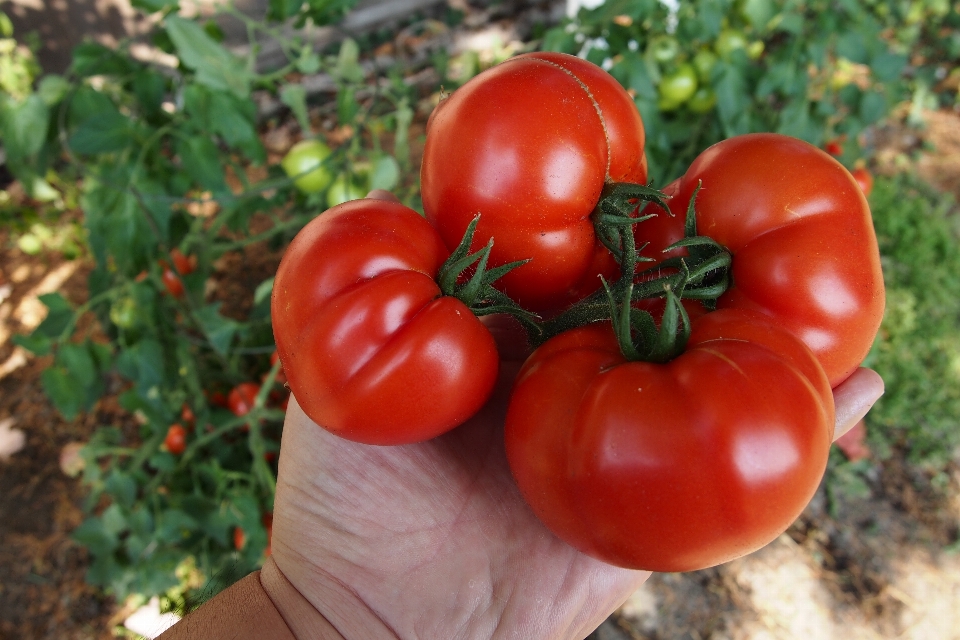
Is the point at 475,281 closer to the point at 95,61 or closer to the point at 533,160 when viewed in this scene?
A: the point at 533,160

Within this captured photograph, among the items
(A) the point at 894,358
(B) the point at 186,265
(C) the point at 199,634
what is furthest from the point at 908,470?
(B) the point at 186,265

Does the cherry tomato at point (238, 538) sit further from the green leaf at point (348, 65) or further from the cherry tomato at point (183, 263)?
the green leaf at point (348, 65)

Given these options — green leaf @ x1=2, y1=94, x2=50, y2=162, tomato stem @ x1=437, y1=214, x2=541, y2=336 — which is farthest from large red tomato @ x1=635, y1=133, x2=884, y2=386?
green leaf @ x1=2, y1=94, x2=50, y2=162

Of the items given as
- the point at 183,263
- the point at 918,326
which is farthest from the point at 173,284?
the point at 918,326

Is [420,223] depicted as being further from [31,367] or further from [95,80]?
[95,80]

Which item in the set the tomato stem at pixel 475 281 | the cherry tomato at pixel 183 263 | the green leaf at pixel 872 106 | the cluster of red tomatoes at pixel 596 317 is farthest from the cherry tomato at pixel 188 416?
the green leaf at pixel 872 106

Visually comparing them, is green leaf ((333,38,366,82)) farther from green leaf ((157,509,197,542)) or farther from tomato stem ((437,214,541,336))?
green leaf ((157,509,197,542))
